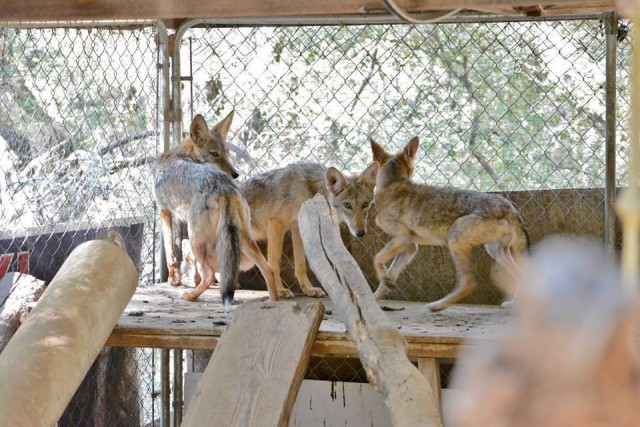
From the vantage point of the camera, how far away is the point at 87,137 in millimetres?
8984

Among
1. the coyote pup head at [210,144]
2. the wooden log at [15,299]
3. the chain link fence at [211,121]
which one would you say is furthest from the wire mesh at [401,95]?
the wooden log at [15,299]

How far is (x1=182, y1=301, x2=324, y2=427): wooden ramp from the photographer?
356 cm

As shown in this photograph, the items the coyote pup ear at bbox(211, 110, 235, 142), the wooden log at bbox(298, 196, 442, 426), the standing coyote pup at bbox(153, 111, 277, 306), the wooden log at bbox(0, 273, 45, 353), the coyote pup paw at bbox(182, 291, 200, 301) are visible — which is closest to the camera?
the wooden log at bbox(298, 196, 442, 426)

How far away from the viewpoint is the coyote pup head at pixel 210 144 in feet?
23.0

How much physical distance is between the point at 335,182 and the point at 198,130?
1.25 m

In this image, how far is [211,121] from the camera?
9.27 metres

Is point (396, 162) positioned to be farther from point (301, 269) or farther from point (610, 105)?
point (610, 105)

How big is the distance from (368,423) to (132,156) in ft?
10.9

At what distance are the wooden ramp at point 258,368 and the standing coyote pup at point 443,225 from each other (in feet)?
5.12

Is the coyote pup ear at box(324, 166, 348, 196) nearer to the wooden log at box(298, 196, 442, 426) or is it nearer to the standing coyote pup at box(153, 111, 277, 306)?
the standing coyote pup at box(153, 111, 277, 306)

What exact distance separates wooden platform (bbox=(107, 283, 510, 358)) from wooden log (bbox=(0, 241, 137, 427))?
320 mm

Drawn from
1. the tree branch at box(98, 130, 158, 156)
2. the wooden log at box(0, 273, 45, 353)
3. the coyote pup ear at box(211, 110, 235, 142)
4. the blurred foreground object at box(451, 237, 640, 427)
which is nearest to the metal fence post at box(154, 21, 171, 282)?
the tree branch at box(98, 130, 158, 156)

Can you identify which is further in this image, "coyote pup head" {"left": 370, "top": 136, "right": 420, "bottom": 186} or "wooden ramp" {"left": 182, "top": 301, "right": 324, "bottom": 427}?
"coyote pup head" {"left": 370, "top": 136, "right": 420, "bottom": 186}

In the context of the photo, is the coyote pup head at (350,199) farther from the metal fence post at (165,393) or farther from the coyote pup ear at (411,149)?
the metal fence post at (165,393)
